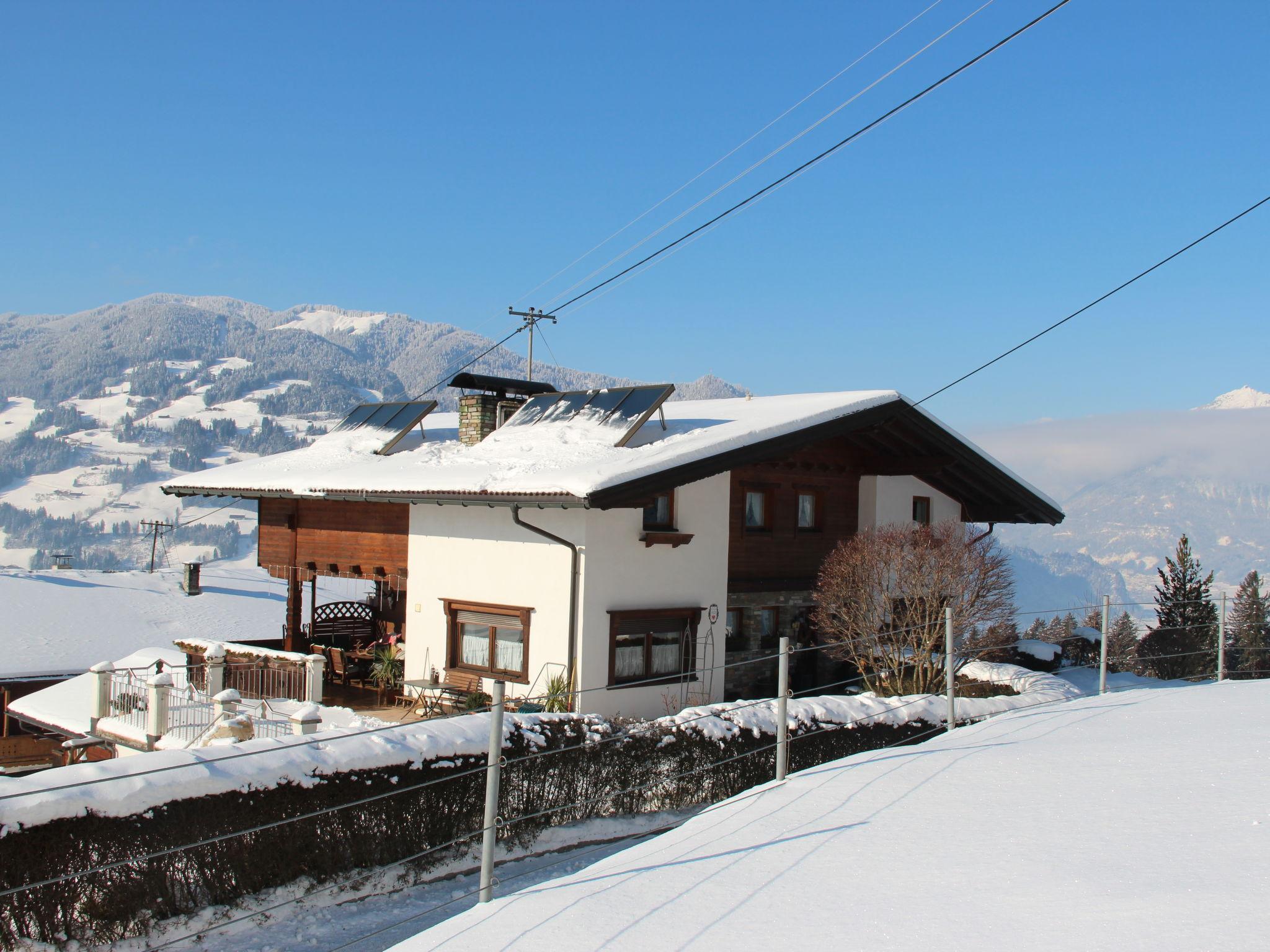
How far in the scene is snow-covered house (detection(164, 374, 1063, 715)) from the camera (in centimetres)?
1483

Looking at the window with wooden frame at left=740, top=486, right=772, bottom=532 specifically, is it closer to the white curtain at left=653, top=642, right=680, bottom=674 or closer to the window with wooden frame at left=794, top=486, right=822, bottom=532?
the window with wooden frame at left=794, top=486, right=822, bottom=532

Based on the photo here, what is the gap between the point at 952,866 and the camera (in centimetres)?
609

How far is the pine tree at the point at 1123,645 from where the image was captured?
32.7 m

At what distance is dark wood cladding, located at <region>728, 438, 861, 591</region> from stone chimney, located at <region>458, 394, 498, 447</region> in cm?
537

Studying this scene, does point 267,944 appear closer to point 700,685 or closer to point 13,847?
point 13,847

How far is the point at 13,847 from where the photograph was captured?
6.82m

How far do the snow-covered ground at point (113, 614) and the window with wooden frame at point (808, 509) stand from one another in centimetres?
2807

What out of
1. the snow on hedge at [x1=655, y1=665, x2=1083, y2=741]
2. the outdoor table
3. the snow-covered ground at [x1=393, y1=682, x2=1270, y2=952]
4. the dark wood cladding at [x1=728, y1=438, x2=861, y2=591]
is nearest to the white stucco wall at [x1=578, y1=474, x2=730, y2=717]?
the dark wood cladding at [x1=728, y1=438, x2=861, y2=591]

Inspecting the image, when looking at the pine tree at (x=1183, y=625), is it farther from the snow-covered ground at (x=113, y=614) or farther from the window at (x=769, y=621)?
the snow-covered ground at (x=113, y=614)

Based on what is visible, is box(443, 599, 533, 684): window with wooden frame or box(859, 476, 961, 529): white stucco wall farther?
box(859, 476, 961, 529): white stucco wall

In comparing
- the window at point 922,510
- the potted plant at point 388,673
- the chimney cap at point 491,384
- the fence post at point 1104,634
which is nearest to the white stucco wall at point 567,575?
the potted plant at point 388,673

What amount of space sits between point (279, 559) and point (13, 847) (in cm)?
1393

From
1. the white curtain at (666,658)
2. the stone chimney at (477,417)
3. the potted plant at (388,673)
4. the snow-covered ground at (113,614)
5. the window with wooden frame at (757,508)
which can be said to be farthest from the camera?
the snow-covered ground at (113,614)

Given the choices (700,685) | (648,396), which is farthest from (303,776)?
(648,396)
